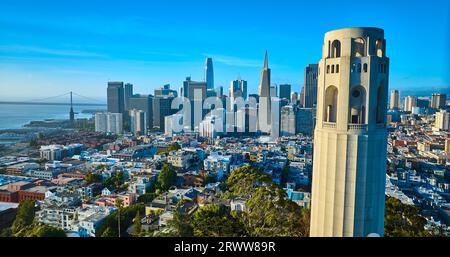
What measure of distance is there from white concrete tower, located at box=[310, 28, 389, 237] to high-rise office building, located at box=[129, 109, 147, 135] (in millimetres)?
18624

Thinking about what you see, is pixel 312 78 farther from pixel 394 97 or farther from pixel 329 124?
pixel 394 97

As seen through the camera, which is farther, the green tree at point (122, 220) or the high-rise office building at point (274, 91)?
the high-rise office building at point (274, 91)

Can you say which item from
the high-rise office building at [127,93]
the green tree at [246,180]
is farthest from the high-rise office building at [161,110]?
the green tree at [246,180]

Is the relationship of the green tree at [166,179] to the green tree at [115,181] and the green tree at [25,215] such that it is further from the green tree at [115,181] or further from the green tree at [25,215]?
the green tree at [25,215]

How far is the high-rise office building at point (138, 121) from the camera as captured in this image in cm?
1952

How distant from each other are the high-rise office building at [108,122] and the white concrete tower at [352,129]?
18.2 m

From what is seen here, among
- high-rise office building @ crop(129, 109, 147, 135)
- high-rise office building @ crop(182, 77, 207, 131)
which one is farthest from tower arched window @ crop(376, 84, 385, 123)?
high-rise office building @ crop(129, 109, 147, 135)

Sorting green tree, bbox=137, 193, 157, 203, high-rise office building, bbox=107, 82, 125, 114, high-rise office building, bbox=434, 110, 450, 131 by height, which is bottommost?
green tree, bbox=137, 193, 157, 203

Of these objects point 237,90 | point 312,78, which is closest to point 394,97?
point 312,78

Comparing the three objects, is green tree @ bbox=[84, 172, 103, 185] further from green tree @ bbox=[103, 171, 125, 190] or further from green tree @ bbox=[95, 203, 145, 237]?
green tree @ bbox=[95, 203, 145, 237]

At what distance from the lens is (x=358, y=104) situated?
5.06ft

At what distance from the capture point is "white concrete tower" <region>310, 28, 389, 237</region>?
1.51 meters

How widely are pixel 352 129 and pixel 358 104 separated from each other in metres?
0.13
